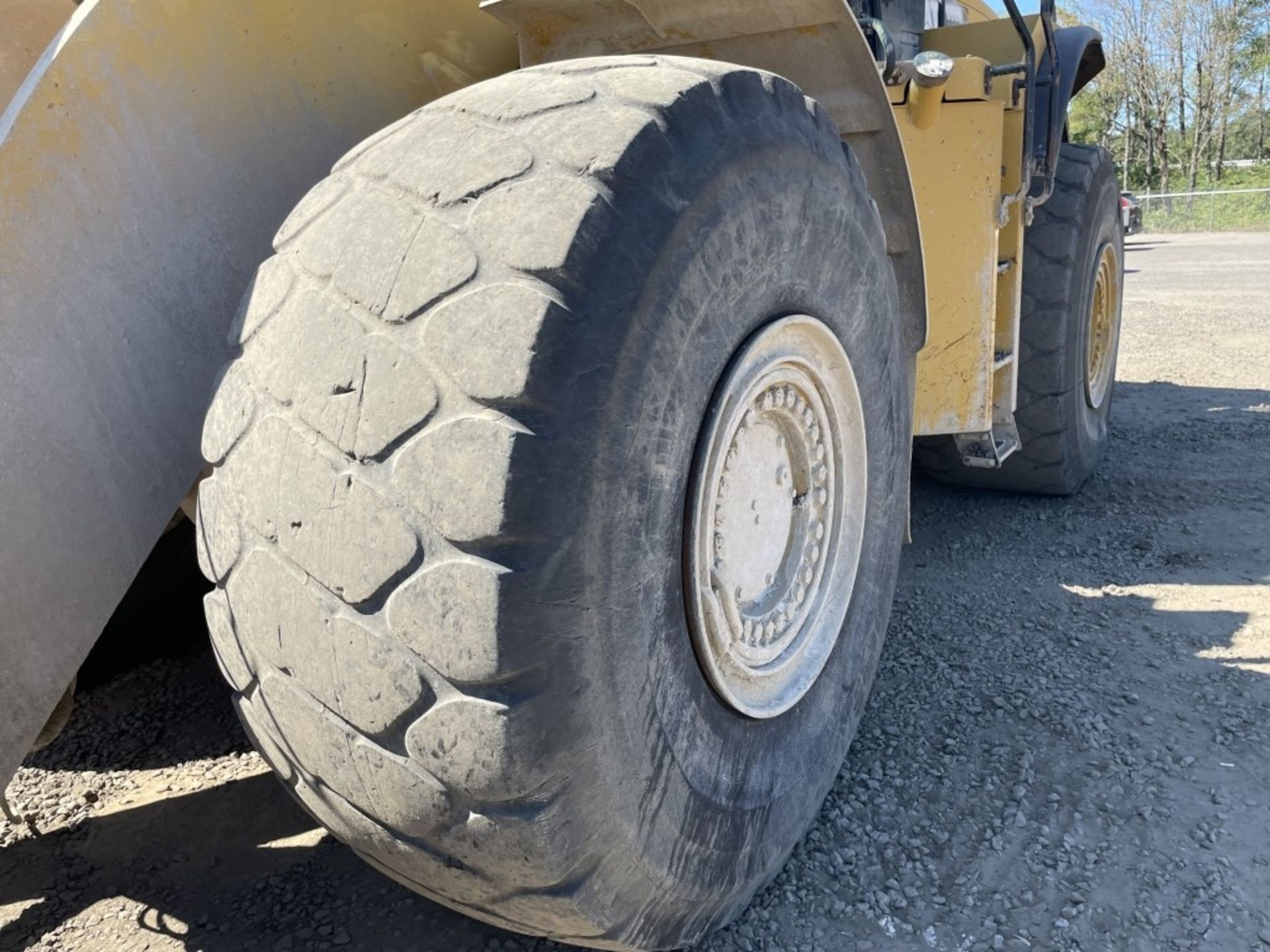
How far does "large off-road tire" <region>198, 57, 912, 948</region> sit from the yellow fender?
210 millimetres

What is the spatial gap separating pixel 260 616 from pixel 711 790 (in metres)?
0.76

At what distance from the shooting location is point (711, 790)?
5.53 feet

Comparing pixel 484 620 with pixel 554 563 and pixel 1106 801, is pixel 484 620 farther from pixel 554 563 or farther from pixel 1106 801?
pixel 1106 801

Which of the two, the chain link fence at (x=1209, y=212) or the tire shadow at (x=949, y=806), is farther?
the chain link fence at (x=1209, y=212)

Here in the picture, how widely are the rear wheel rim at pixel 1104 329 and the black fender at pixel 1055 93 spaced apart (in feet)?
3.11

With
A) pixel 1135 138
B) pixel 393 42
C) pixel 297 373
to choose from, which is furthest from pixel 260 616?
pixel 1135 138

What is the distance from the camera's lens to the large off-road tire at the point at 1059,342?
427 centimetres

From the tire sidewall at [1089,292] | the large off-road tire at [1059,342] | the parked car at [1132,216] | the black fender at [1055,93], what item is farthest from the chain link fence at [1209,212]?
the black fender at [1055,93]

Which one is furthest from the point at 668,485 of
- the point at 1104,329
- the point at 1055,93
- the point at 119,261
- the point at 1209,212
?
the point at 1209,212

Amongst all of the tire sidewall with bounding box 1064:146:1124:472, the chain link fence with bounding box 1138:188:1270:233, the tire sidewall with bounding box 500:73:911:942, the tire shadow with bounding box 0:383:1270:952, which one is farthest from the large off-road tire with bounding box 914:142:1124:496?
the chain link fence with bounding box 1138:188:1270:233

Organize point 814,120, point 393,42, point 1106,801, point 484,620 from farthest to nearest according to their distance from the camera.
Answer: point 1106,801, point 393,42, point 814,120, point 484,620

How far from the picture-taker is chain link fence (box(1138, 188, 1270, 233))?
25.5m

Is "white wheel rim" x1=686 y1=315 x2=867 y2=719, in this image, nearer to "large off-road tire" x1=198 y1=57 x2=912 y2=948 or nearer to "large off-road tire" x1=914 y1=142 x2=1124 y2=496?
"large off-road tire" x1=198 y1=57 x2=912 y2=948

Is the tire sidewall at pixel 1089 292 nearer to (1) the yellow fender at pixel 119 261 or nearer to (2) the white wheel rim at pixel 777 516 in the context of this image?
(2) the white wheel rim at pixel 777 516
